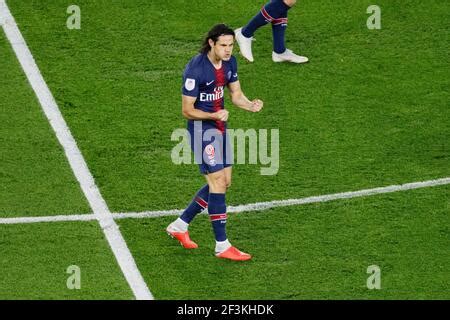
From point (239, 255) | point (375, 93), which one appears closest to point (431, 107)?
point (375, 93)

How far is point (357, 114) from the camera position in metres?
14.9

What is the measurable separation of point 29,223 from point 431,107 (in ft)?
16.8

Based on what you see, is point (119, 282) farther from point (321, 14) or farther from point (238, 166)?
point (321, 14)

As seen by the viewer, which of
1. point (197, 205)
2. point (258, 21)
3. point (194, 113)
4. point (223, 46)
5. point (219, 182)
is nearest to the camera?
point (223, 46)

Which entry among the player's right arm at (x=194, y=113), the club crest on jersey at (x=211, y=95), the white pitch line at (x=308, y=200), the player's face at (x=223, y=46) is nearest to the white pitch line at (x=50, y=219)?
the white pitch line at (x=308, y=200)

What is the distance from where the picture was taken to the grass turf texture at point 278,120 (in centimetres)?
1255

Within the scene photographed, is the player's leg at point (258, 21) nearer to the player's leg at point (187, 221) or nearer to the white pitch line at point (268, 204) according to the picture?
the white pitch line at point (268, 204)

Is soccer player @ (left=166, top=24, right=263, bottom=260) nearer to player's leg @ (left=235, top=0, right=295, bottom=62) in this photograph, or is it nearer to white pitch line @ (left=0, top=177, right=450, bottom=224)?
white pitch line @ (left=0, top=177, right=450, bottom=224)

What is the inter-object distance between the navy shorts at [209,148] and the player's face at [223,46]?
0.76 m

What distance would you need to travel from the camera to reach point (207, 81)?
479 inches

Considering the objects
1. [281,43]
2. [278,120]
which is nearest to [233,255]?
[278,120]

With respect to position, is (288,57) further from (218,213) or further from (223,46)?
(218,213)

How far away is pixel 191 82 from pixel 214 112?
1.46ft

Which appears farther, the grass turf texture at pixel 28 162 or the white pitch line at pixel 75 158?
the grass turf texture at pixel 28 162
